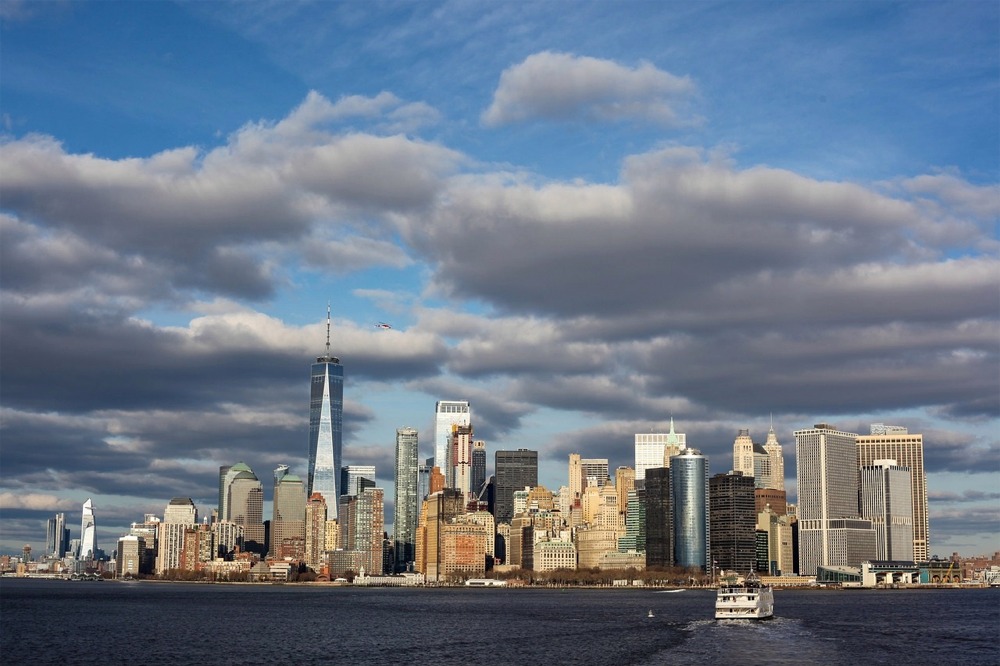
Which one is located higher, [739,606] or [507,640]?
[739,606]

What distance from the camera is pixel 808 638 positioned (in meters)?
141

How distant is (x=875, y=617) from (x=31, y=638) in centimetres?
12877

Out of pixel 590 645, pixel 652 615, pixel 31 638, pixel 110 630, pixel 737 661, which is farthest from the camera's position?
pixel 652 615

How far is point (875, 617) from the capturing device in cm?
19662

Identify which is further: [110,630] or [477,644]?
[110,630]

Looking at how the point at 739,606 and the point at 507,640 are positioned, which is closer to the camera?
the point at 507,640

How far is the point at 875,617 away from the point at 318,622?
9003 cm

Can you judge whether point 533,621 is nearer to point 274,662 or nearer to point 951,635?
point 951,635

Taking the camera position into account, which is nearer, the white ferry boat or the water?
the water

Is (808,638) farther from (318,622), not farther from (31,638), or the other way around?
(31,638)

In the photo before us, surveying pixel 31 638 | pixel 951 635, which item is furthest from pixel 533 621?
pixel 31 638

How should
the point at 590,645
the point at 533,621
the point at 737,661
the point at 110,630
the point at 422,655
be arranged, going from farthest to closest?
1. the point at 533,621
2. the point at 110,630
3. the point at 590,645
4. the point at 422,655
5. the point at 737,661

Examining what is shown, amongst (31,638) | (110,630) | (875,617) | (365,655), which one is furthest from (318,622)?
(875,617)

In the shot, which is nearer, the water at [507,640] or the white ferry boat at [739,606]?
the water at [507,640]
